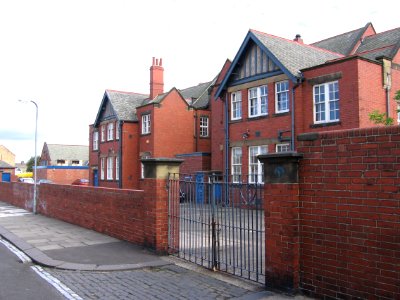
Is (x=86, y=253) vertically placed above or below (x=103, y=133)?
below

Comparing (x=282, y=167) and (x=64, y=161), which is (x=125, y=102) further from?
(x=64, y=161)

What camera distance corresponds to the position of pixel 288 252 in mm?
5684

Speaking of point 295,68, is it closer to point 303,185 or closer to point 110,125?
point 303,185

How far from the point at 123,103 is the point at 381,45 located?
841 inches

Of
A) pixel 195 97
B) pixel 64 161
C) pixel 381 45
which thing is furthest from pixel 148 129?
pixel 64 161

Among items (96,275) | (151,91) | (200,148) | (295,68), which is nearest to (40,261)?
(96,275)

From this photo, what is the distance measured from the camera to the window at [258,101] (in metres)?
20.3

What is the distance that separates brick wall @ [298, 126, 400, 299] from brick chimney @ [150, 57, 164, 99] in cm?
2929

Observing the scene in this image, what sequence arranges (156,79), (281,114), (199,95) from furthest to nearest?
(199,95) → (156,79) → (281,114)

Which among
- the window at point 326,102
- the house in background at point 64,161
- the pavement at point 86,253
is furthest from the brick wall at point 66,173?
the window at point 326,102

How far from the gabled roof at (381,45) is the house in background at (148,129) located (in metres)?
12.6

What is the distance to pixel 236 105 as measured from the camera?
72.9ft

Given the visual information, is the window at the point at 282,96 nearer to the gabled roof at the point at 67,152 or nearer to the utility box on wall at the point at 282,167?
the utility box on wall at the point at 282,167

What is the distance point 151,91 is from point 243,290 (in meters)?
29.4
